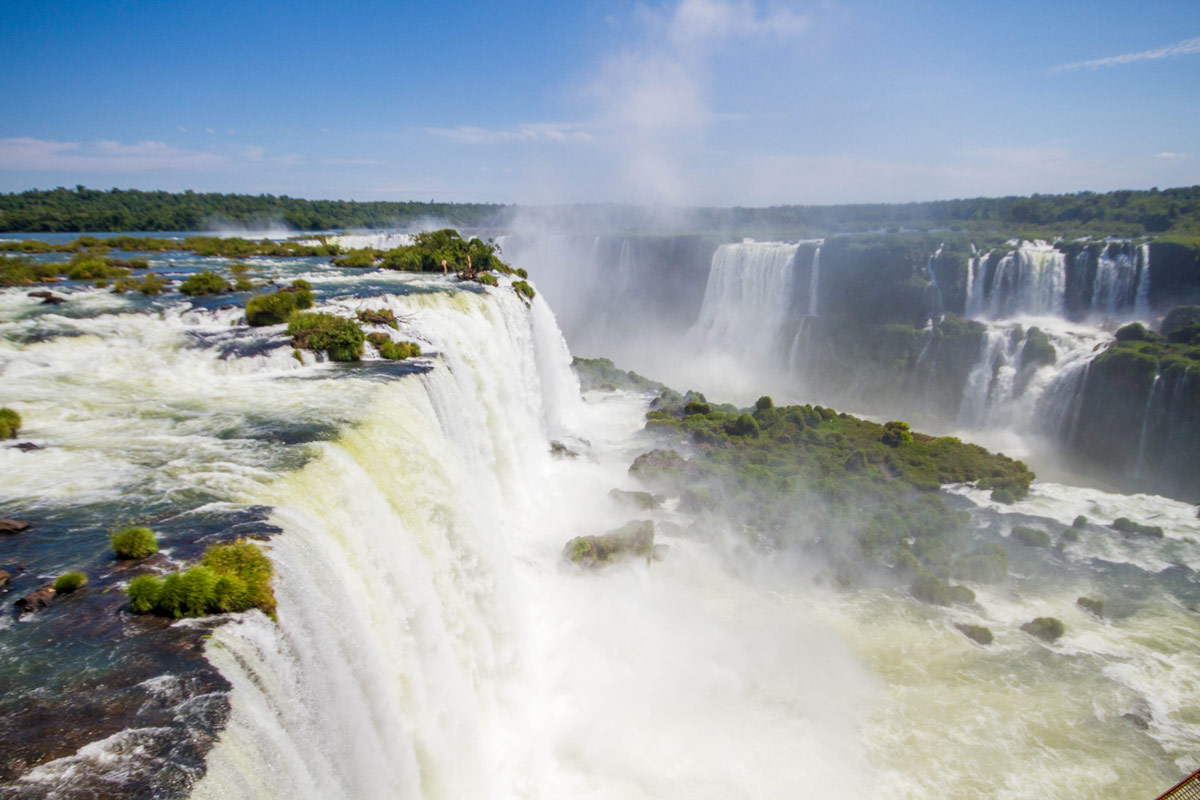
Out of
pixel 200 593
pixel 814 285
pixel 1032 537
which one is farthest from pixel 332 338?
pixel 814 285

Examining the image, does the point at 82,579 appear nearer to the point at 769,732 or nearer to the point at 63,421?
the point at 63,421

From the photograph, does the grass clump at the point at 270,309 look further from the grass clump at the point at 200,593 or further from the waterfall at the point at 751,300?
the waterfall at the point at 751,300

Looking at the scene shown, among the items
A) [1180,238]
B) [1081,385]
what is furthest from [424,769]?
[1180,238]

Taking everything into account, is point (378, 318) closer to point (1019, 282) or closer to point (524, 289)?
point (524, 289)


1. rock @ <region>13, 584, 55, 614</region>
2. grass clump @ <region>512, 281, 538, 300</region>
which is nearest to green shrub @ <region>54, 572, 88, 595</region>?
rock @ <region>13, 584, 55, 614</region>

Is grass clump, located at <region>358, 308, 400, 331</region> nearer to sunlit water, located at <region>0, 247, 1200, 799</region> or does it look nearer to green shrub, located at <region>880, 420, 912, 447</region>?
sunlit water, located at <region>0, 247, 1200, 799</region>

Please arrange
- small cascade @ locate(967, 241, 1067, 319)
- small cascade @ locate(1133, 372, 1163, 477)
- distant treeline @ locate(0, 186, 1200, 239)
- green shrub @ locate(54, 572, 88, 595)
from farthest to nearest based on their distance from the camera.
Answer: distant treeline @ locate(0, 186, 1200, 239), small cascade @ locate(967, 241, 1067, 319), small cascade @ locate(1133, 372, 1163, 477), green shrub @ locate(54, 572, 88, 595)
